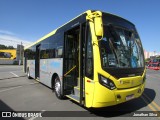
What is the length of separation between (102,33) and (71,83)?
3299 mm

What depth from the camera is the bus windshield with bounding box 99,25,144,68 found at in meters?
6.08

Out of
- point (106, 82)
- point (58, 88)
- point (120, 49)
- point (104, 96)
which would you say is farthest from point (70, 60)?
point (104, 96)

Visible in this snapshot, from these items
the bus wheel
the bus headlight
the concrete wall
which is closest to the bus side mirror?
the bus headlight

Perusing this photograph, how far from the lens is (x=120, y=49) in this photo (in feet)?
21.1

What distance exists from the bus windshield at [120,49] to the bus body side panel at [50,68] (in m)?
3.03

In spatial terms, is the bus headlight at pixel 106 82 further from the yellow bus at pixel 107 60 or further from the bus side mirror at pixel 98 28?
the bus side mirror at pixel 98 28

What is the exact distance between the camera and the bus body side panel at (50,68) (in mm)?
8938

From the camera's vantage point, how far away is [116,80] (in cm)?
596

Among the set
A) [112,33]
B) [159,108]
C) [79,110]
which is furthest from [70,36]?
[159,108]

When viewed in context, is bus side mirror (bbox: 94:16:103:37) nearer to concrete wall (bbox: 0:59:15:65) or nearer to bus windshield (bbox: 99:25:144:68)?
bus windshield (bbox: 99:25:144:68)

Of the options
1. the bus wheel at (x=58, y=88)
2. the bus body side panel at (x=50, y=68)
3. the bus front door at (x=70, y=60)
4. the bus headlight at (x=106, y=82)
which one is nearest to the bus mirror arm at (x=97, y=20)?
the bus headlight at (x=106, y=82)

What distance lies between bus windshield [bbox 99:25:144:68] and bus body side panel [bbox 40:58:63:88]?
3.03 meters

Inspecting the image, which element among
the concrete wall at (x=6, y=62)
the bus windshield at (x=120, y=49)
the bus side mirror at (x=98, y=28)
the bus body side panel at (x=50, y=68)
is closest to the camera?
the bus side mirror at (x=98, y=28)

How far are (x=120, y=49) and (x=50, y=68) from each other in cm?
498
